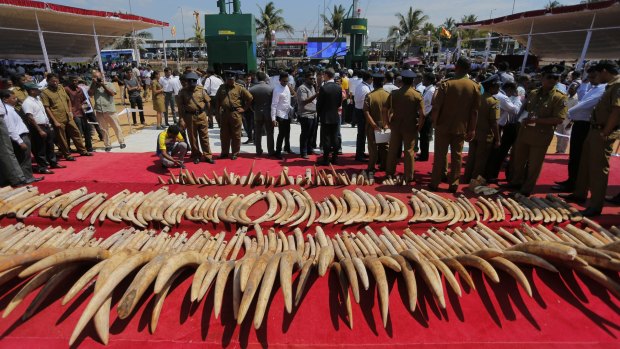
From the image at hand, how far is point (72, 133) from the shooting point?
6117 mm

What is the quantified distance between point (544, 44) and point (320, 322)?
25393mm

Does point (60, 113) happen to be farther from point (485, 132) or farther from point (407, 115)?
point (485, 132)

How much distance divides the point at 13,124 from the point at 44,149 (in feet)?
2.77

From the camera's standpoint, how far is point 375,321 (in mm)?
1935

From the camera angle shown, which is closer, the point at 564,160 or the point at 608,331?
the point at 608,331

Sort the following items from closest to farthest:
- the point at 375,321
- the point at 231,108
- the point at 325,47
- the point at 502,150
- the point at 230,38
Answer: the point at 375,321 → the point at 502,150 → the point at 231,108 → the point at 230,38 → the point at 325,47

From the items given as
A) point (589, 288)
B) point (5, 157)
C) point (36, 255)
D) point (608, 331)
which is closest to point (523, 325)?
point (608, 331)

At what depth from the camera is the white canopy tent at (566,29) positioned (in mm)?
11430

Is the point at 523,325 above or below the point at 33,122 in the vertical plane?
below

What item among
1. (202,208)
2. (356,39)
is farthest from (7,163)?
(356,39)

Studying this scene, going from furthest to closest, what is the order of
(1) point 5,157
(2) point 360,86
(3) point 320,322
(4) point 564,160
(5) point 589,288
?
(2) point 360,86, (4) point 564,160, (1) point 5,157, (5) point 589,288, (3) point 320,322

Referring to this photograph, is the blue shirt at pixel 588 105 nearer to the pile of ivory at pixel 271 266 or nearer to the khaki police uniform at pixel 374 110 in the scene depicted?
the pile of ivory at pixel 271 266

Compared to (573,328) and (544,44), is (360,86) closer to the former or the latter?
(573,328)

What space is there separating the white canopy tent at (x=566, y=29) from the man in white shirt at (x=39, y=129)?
13157 millimetres
